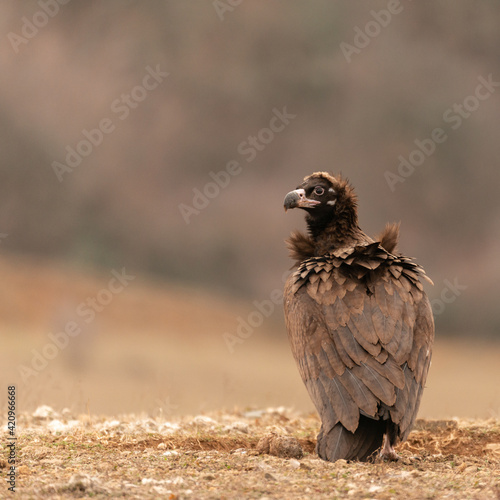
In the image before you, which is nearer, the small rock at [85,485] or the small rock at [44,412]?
the small rock at [85,485]

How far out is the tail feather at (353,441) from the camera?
8.15 m

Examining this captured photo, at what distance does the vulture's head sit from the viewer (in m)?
10.5

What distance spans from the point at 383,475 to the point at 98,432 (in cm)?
420

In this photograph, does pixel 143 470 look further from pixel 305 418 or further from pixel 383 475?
pixel 305 418

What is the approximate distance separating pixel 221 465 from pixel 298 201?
402 cm

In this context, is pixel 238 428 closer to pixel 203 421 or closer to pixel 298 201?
pixel 203 421

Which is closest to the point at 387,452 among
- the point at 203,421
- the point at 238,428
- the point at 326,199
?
the point at 238,428

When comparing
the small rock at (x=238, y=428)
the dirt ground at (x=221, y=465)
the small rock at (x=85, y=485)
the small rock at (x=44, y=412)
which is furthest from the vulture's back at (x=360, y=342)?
the small rock at (x=44, y=412)

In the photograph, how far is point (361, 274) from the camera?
9.22m

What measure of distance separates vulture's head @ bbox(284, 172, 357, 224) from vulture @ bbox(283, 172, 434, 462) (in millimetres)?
629

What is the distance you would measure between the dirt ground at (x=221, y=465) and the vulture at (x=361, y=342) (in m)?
0.41

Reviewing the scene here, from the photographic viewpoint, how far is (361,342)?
8.48 metres

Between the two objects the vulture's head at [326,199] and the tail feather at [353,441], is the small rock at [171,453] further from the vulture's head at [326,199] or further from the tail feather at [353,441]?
the vulture's head at [326,199]

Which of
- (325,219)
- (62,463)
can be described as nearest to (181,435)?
(62,463)
